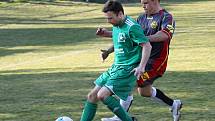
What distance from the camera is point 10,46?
68.9 feet

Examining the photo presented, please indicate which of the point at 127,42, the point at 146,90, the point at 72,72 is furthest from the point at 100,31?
the point at 72,72

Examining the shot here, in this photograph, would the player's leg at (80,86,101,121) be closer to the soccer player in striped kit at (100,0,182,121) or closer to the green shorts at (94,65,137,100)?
the green shorts at (94,65,137,100)

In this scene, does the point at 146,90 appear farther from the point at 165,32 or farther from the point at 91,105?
the point at 91,105

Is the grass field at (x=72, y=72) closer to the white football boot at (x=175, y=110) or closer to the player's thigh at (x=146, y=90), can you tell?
the white football boot at (x=175, y=110)

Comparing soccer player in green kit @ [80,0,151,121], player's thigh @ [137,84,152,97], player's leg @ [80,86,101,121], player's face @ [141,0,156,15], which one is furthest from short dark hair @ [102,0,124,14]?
player's thigh @ [137,84,152,97]

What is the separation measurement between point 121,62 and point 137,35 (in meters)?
0.40

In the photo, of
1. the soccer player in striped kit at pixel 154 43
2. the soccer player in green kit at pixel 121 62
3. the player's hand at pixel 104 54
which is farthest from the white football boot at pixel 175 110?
the player's hand at pixel 104 54

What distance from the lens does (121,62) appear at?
7.31m

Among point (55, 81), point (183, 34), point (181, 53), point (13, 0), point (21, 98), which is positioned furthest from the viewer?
point (13, 0)

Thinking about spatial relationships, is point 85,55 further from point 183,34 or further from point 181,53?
point 183,34

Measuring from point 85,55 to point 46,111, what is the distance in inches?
347

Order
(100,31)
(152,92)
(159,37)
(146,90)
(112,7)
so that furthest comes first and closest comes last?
1. (152,92)
2. (146,90)
3. (159,37)
4. (100,31)
5. (112,7)

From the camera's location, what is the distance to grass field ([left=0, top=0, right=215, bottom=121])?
365 inches

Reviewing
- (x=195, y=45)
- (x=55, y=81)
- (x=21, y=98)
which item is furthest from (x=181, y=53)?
(x=21, y=98)
